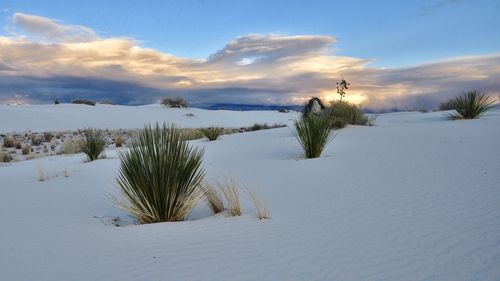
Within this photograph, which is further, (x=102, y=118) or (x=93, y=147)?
(x=102, y=118)

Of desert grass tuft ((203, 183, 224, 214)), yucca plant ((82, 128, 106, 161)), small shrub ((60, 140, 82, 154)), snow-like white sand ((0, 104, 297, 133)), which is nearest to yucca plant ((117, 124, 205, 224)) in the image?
desert grass tuft ((203, 183, 224, 214))

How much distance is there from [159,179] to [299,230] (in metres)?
2.03

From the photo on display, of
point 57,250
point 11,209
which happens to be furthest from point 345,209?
point 11,209

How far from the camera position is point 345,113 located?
17234mm

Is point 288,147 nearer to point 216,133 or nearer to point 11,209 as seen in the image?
point 216,133

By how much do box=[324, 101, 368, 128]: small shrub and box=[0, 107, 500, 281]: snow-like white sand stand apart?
7294 mm

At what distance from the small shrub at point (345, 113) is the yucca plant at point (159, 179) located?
1130 cm

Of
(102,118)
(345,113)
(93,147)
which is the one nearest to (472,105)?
(345,113)

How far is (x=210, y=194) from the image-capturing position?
19.8ft

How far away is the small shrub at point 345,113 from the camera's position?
1661cm

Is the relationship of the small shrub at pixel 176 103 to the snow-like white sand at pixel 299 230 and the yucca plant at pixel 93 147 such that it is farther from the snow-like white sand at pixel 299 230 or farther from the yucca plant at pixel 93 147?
the snow-like white sand at pixel 299 230

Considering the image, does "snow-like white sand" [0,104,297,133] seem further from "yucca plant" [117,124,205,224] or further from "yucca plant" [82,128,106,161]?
→ "yucca plant" [117,124,205,224]

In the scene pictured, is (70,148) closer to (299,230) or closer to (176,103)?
(299,230)

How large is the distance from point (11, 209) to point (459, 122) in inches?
620
